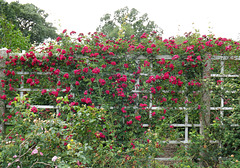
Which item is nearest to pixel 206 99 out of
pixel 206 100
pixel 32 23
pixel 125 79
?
pixel 206 100

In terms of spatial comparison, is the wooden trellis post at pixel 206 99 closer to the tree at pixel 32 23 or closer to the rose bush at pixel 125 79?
the rose bush at pixel 125 79

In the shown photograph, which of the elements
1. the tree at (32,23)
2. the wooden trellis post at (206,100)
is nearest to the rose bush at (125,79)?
the wooden trellis post at (206,100)

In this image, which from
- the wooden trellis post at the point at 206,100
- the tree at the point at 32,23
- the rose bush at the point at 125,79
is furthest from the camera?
the tree at the point at 32,23

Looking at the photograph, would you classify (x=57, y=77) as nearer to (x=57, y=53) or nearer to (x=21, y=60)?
(x=57, y=53)

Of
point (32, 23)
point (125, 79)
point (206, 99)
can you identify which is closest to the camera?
point (125, 79)

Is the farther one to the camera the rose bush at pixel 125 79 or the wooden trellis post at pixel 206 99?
the wooden trellis post at pixel 206 99

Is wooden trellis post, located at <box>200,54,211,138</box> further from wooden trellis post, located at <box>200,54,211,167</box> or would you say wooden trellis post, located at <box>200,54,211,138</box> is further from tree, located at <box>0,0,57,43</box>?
tree, located at <box>0,0,57,43</box>

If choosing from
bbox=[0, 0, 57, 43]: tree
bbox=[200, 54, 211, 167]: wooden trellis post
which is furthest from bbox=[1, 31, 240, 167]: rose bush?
bbox=[0, 0, 57, 43]: tree

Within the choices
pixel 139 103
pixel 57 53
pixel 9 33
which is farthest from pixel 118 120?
pixel 9 33

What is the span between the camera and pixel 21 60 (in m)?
3.72

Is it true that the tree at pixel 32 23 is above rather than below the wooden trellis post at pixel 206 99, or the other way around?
above

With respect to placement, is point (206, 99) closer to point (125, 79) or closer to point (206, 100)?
point (206, 100)

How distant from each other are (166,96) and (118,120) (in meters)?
0.88

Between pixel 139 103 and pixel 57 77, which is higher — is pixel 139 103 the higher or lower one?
the lower one
